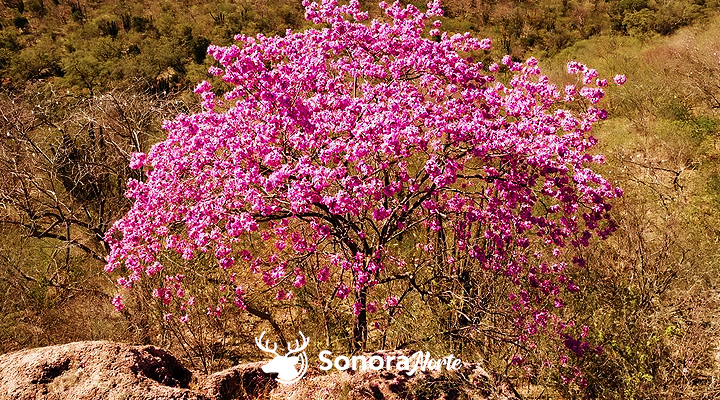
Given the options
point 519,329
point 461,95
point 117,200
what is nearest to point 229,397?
point 519,329

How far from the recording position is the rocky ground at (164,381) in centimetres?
566

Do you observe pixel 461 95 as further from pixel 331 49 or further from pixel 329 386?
pixel 329 386

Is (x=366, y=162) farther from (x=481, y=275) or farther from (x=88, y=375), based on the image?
(x=88, y=375)

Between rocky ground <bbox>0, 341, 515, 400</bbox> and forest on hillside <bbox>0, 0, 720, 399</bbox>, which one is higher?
rocky ground <bbox>0, 341, 515, 400</bbox>

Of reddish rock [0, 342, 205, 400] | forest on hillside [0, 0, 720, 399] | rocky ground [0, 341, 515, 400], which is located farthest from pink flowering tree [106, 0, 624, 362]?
reddish rock [0, 342, 205, 400]

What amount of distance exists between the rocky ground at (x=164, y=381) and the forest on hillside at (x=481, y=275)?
916 millimetres

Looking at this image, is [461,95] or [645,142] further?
[645,142]

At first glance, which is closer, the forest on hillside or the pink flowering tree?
the pink flowering tree

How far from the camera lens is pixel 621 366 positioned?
743cm

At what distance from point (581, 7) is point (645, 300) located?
137 feet

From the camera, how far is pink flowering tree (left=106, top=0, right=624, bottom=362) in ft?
25.4

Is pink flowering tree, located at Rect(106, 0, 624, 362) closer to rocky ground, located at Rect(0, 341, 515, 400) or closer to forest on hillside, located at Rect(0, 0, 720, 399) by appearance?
forest on hillside, located at Rect(0, 0, 720, 399)

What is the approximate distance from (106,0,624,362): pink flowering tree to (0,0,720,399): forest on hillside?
95 cm

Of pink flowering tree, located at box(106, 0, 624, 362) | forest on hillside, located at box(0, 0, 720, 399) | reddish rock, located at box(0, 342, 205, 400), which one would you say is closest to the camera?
reddish rock, located at box(0, 342, 205, 400)
